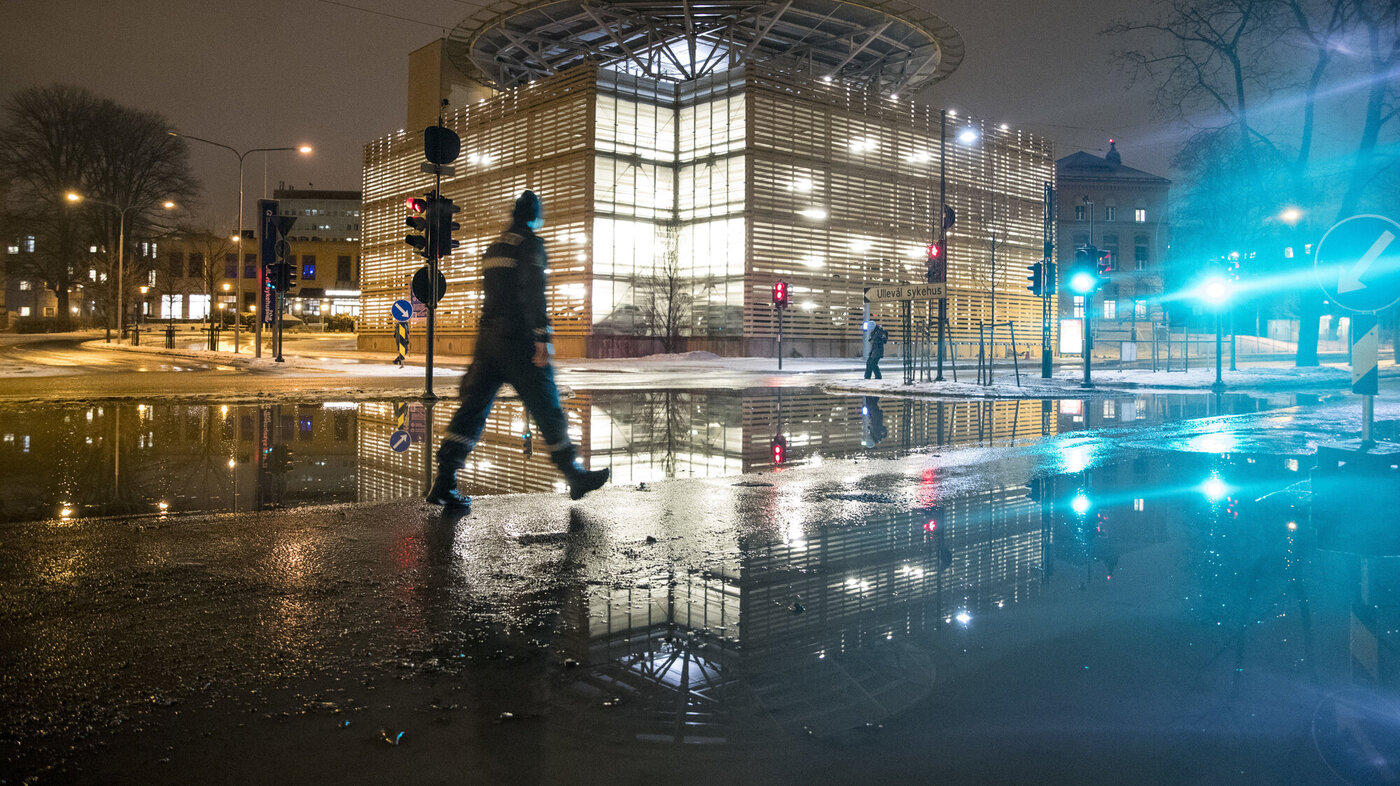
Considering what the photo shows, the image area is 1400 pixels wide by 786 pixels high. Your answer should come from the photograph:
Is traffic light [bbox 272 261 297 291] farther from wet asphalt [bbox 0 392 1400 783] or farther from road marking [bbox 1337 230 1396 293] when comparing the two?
road marking [bbox 1337 230 1396 293]

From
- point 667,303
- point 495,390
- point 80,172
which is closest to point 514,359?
point 495,390

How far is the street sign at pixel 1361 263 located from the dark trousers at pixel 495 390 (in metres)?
7.23

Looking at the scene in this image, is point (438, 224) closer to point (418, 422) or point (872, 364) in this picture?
point (418, 422)

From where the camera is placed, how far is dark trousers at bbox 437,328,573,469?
6457 mm

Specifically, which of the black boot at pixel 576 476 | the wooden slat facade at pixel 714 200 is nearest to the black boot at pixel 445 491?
the black boot at pixel 576 476

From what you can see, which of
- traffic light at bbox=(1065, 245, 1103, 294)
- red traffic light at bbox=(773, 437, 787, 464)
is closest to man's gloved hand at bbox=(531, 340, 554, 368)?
red traffic light at bbox=(773, 437, 787, 464)

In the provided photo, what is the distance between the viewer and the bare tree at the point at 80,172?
174 ft

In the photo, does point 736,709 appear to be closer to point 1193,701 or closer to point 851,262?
point 1193,701

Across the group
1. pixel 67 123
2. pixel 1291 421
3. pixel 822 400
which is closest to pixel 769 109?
pixel 822 400

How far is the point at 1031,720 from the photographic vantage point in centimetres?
285

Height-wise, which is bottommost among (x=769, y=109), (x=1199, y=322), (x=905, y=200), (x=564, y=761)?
(x=564, y=761)

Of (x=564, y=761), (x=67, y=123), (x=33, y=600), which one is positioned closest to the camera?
(x=564, y=761)

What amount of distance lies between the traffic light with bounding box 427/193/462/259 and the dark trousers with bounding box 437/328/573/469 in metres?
7.56

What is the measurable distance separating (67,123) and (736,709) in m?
64.5
